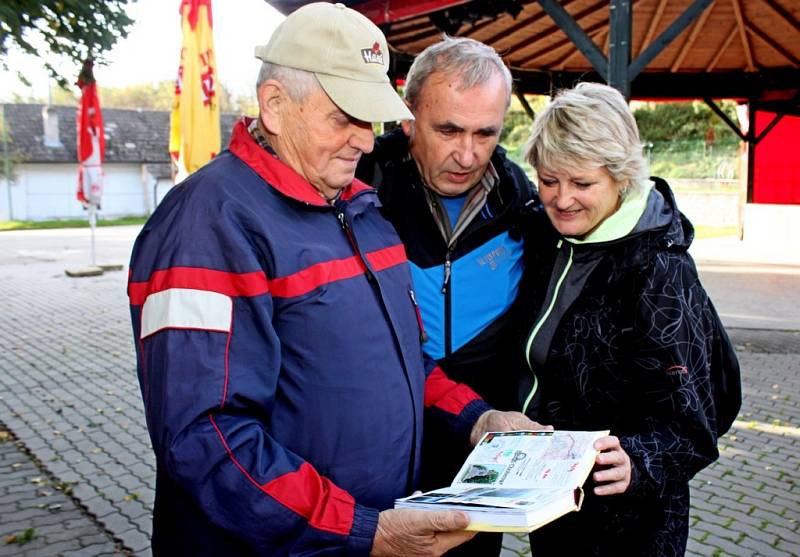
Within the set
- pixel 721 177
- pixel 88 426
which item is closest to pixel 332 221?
pixel 88 426

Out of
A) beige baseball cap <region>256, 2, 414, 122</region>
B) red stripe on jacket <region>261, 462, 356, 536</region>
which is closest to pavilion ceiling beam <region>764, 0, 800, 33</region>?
beige baseball cap <region>256, 2, 414, 122</region>

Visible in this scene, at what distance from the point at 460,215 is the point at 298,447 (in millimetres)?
1068

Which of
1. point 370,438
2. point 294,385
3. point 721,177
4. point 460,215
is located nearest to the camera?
point 294,385

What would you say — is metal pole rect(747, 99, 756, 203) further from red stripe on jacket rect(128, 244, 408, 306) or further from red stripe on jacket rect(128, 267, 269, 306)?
red stripe on jacket rect(128, 267, 269, 306)

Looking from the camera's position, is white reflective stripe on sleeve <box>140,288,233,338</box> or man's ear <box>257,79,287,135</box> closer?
white reflective stripe on sleeve <box>140,288,233,338</box>

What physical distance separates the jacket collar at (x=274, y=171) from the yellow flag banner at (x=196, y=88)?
591 cm

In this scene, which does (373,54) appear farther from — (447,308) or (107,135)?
(107,135)

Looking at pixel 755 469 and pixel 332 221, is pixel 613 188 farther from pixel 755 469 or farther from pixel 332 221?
pixel 755 469

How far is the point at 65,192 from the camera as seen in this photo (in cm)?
3731

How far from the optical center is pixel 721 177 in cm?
2109

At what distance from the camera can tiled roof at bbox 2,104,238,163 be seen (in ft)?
123

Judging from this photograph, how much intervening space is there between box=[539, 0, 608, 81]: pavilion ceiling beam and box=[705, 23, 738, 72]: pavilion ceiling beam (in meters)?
5.75

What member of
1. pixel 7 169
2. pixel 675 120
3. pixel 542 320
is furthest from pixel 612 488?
pixel 7 169

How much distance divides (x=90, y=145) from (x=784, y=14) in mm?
11203
